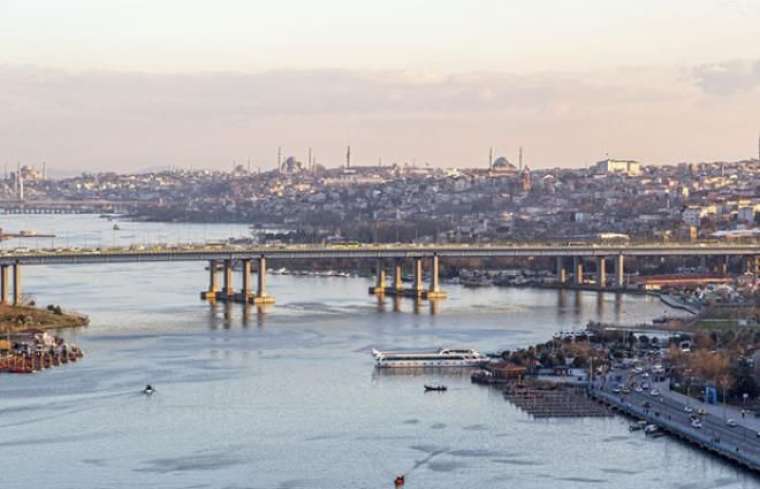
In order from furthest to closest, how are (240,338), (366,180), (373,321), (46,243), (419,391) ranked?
(366,180)
(46,243)
(373,321)
(240,338)
(419,391)

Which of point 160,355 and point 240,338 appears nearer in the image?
point 160,355

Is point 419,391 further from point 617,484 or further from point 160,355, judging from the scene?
point 617,484

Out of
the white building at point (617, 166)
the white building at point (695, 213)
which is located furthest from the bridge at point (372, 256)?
the white building at point (617, 166)

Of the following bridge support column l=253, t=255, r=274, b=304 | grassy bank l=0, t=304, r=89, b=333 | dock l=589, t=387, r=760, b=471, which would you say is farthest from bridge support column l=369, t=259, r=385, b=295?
dock l=589, t=387, r=760, b=471

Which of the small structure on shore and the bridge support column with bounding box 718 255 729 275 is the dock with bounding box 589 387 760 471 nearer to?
the small structure on shore

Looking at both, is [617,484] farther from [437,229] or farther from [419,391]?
[437,229]

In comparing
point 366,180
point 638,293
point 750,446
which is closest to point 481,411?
point 750,446

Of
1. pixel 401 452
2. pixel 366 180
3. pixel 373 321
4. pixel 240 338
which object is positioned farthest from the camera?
pixel 366 180

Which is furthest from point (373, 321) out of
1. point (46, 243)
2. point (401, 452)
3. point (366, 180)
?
point (366, 180)
